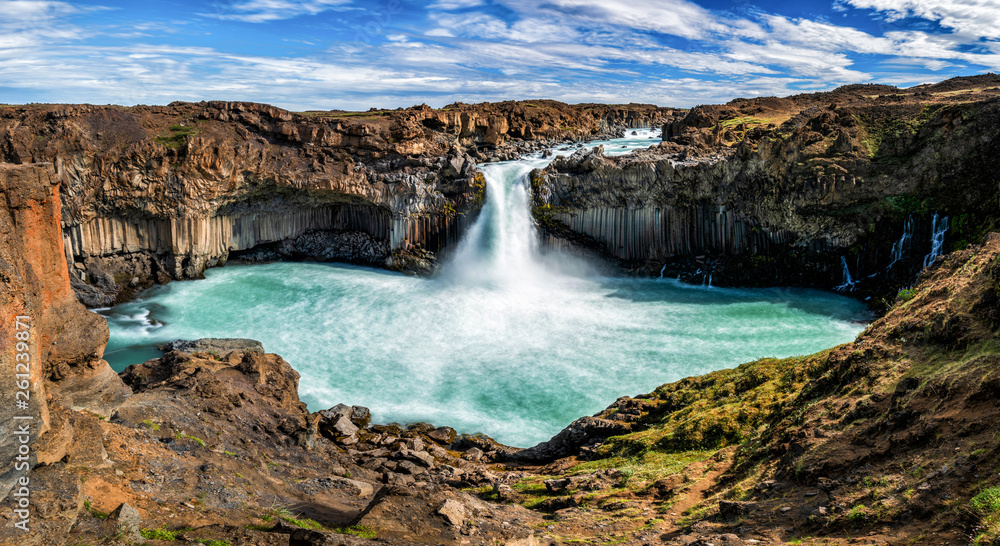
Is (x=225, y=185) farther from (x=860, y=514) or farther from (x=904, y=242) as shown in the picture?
(x=904, y=242)

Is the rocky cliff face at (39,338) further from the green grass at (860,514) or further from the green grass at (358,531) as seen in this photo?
the green grass at (860,514)

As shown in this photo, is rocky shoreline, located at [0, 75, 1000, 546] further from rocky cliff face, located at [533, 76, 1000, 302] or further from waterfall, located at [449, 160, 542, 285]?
waterfall, located at [449, 160, 542, 285]

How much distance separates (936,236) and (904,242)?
145cm

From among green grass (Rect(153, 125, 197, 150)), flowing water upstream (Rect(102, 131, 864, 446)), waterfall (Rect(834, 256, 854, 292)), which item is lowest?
flowing water upstream (Rect(102, 131, 864, 446))

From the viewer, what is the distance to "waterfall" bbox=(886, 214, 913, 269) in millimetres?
29031

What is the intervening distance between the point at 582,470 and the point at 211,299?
26571mm

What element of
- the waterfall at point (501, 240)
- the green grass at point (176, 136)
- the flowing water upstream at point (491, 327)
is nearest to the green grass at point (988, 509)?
the flowing water upstream at point (491, 327)

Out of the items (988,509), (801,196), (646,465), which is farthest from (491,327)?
(988,509)

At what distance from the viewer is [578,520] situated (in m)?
10.3

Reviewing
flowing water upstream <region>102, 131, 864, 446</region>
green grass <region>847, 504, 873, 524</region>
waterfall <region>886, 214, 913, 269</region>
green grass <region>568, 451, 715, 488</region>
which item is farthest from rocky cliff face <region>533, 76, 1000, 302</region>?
green grass <region>847, 504, 873, 524</region>

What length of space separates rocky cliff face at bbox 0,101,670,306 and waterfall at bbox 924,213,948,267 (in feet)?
82.1

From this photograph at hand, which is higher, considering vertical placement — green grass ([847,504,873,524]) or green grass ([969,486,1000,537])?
green grass ([969,486,1000,537])

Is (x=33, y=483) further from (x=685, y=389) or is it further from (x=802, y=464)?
(x=685, y=389)

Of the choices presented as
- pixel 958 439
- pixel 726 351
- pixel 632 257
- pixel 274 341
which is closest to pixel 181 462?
pixel 958 439
